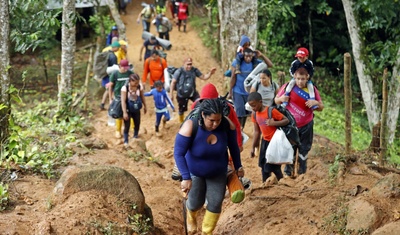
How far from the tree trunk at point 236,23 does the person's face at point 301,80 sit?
14.2 ft

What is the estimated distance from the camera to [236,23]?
12.1m

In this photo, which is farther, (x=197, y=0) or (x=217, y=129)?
(x=197, y=0)

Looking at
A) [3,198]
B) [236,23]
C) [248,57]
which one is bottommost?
[3,198]

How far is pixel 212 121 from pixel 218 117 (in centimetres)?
→ 8

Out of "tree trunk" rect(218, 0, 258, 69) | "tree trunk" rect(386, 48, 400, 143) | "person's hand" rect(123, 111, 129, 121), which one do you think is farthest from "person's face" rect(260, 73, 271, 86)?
"tree trunk" rect(386, 48, 400, 143)

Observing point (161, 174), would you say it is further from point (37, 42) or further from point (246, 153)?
point (37, 42)

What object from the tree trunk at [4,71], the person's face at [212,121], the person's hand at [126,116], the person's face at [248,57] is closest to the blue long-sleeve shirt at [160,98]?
the person's hand at [126,116]

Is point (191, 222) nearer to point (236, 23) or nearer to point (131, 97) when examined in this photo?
point (131, 97)

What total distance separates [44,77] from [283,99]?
14.6 meters

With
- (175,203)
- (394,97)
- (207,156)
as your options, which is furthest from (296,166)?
(394,97)

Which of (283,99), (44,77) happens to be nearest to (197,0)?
(44,77)

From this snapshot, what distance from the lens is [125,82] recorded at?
11.6m

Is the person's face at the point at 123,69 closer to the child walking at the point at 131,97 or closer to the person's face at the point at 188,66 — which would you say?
the child walking at the point at 131,97

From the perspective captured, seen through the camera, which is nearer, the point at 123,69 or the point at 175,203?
the point at 175,203
